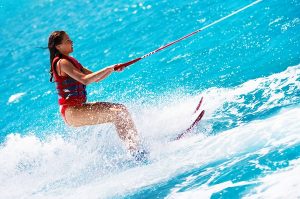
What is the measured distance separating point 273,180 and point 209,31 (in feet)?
18.6

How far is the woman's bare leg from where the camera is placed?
16.8 feet

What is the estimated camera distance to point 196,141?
5.12m

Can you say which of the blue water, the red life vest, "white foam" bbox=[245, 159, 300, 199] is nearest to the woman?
the red life vest

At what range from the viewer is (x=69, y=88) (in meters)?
5.02

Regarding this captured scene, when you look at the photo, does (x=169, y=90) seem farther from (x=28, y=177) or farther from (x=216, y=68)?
(x=28, y=177)

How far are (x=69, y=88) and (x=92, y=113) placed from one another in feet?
1.16

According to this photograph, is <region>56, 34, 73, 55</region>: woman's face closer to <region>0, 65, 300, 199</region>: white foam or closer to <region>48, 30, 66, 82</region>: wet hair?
<region>48, 30, 66, 82</region>: wet hair

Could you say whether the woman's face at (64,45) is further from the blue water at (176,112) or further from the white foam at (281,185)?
the white foam at (281,185)

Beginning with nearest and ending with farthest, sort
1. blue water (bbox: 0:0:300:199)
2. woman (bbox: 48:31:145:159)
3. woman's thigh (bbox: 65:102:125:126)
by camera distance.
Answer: blue water (bbox: 0:0:300:199) < woman (bbox: 48:31:145:159) < woman's thigh (bbox: 65:102:125:126)

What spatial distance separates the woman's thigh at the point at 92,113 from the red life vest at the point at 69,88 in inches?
2.9

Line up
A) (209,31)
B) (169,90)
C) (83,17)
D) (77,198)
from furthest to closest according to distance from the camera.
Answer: (83,17) < (209,31) < (169,90) < (77,198)

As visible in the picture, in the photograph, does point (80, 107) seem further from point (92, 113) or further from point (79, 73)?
point (79, 73)

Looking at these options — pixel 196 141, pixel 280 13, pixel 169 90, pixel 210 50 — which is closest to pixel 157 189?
pixel 196 141

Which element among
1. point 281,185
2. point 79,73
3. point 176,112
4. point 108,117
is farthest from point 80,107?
point 281,185
